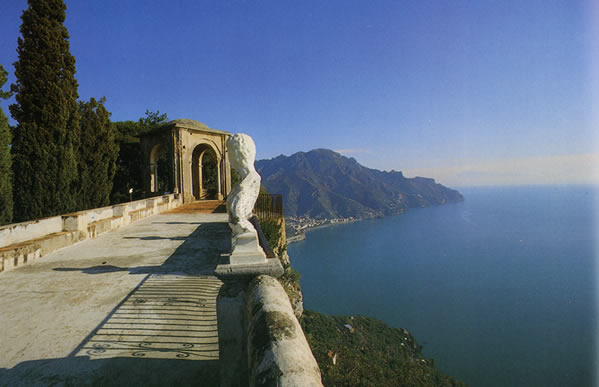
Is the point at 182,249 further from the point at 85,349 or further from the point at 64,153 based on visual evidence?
the point at 64,153

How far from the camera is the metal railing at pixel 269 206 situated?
12984 mm

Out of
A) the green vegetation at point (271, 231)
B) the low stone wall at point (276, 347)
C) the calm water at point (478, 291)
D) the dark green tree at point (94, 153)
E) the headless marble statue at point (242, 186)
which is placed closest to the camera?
the low stone wall at point (276, 347)

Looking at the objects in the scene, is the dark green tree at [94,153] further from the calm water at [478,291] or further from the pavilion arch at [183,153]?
the calm water at [478,291]

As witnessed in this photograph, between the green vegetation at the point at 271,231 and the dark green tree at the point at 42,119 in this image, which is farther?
the dark green tree at the point at 42,119

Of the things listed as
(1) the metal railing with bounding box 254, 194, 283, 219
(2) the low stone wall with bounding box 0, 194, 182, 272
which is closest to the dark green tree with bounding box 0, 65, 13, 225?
(2) the low stone wall with bounding box 0, 194, 182, 272

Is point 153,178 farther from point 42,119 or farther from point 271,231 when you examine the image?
point 271,231

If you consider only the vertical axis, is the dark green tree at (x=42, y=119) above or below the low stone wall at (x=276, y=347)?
above

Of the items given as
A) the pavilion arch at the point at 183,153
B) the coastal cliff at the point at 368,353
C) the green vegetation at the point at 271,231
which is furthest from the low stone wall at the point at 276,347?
the pavilion arch at the point at 183,153

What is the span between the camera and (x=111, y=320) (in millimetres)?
3633

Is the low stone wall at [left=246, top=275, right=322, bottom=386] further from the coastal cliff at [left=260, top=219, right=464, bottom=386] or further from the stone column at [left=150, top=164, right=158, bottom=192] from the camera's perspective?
the stone column at [left=150, top=164, right=158, bottom=192]

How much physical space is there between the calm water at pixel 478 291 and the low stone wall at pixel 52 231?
59.7 meters

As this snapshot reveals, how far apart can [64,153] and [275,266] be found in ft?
48.2

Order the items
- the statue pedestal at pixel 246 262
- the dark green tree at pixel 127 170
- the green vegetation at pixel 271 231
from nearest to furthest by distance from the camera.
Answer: the statue pedestal at pixel 246 262 < the green vegetation at pixel 271 231 < the dark green tree at pixel 127 170

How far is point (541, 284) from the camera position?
78500 millimetres
